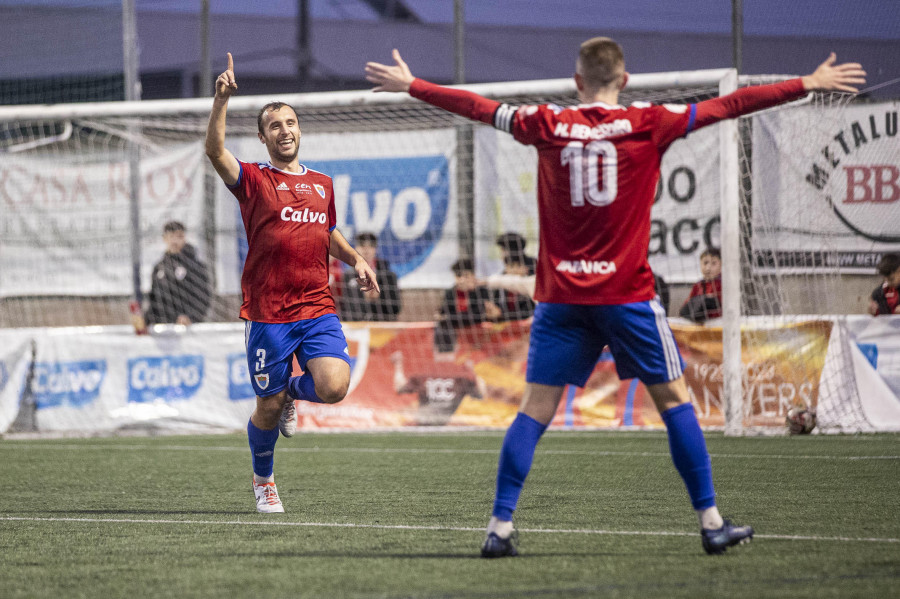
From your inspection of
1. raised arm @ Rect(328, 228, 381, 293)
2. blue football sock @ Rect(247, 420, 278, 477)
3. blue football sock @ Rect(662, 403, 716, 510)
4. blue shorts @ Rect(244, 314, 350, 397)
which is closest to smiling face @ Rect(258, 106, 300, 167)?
raised arm @ Rect(328, 228, 381, 293)

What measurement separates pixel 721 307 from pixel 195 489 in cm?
561

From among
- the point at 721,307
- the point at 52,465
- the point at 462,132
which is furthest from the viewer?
the point at 462,132

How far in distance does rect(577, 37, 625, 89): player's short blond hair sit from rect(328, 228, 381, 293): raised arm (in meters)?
1.97

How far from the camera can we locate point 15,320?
42.7 feet

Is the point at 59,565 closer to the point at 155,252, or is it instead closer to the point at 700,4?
the point at 155,252

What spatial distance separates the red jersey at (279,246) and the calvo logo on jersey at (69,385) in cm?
637

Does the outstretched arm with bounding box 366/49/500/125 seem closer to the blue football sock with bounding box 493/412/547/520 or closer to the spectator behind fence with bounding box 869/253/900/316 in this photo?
the blue football sock with bounding box 493/412/547/520

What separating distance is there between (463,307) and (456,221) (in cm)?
151

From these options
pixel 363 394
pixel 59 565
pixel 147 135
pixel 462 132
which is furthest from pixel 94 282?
pixel 59 565

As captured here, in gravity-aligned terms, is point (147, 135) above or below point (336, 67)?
below

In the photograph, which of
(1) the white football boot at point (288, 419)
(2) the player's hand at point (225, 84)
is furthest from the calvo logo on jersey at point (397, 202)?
(2) the player's hand at point (225, 84)

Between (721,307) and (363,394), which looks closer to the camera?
(721,307)

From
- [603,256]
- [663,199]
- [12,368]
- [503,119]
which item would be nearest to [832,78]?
[603,256]

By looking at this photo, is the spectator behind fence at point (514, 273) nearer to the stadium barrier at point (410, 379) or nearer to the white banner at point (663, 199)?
the stadium barrier at point (410, 379)
